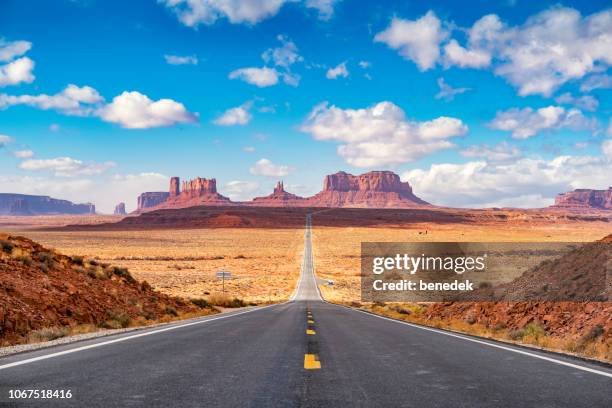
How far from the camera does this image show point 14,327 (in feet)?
42.4

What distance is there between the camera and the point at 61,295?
671 inches

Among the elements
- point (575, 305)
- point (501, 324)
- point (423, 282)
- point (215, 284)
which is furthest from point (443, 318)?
point (215, 284)

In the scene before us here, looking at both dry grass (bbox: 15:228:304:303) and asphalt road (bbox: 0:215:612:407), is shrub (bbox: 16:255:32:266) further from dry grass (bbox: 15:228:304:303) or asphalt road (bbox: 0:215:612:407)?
dry grass (bbox: 15:228:304:303)

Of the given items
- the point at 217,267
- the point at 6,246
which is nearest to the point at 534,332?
the point at 6,246

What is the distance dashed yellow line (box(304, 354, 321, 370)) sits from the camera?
7.58 metres

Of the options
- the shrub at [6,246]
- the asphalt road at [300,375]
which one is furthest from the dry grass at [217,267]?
the asphalt road at [300,375]

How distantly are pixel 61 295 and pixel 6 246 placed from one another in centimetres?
405

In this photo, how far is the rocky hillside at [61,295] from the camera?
13.9 meters

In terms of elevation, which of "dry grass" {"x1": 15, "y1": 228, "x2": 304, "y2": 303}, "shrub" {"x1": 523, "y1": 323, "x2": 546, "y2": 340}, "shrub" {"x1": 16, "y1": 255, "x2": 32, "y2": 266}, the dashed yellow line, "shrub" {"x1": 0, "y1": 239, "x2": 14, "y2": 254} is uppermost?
"shrub" {"x1": 0, "y1": 239, "x2": 14, "y2": 254}

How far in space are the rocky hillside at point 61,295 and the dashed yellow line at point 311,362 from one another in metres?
7.55

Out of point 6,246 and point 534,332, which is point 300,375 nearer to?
point 534,332

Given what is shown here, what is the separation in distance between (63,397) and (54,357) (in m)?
3.29

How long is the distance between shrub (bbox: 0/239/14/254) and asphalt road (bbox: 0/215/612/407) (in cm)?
1055

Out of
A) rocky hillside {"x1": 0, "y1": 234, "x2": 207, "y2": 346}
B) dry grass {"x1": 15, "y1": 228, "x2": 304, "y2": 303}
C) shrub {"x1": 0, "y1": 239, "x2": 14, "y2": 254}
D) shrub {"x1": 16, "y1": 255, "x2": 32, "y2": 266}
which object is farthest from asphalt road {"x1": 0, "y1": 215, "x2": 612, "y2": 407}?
dry grass {"x1": 15, "y1": 228, "x2": 304, "y2": 303}
